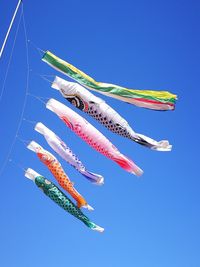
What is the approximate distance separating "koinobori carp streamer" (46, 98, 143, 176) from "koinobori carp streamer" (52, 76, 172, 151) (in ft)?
0.99

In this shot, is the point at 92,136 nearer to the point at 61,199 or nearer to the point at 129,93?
the point at 129,93

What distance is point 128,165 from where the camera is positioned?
35.6 ft

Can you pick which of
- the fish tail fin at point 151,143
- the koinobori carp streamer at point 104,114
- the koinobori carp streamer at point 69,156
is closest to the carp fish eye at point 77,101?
the koinobori carp streamer at point 104,114

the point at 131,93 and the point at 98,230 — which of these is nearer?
the point at 131,93

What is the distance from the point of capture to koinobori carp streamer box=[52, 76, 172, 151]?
1064 centimetres

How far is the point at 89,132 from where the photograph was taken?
36.2 ft

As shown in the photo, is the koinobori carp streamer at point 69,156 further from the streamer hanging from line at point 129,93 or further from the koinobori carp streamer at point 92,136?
the streamer hanging from line at point 129,93

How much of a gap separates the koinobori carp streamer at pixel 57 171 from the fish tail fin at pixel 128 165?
1.48 metres

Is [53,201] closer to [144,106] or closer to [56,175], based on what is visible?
[56,175]

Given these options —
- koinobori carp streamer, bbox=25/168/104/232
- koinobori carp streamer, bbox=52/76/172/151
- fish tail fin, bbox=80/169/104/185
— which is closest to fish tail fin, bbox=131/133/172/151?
koinobori carp streamer, bbox=52/76/172/151

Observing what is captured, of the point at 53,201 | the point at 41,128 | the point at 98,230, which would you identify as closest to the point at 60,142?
the point at 41,128

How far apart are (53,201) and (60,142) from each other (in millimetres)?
1459

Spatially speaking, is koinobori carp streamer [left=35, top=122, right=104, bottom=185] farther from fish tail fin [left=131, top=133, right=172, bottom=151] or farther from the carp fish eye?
fish tail fin [left=131, top=133, right=172, bottom=151]

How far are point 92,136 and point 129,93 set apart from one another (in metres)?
1.21
